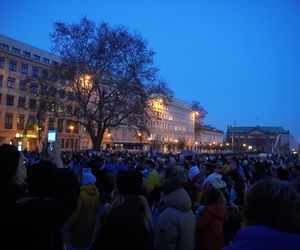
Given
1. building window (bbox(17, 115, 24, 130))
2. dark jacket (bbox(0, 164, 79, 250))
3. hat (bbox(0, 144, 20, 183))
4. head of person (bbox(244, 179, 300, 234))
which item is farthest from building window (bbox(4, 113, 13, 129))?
head of person (bbox(244, 179, 300, 234))

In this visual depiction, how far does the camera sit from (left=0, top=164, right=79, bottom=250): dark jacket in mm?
2285

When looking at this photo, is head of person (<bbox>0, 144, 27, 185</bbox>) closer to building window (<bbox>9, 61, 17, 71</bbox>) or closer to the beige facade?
the beige facade

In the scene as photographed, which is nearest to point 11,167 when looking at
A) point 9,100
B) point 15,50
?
point 9,100

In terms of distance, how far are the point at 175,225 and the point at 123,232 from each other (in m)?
1.48

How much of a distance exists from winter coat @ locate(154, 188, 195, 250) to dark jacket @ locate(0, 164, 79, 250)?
6.67ft

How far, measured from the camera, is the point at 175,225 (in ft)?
14.7

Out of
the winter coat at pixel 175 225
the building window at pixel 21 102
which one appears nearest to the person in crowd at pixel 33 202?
the winter coat at pixel 175 225

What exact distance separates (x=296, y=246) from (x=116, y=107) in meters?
39.0

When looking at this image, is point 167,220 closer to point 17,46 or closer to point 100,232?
point 100,232

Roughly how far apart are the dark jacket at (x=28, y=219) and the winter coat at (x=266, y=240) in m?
1.15

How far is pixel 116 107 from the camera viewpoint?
133 ft

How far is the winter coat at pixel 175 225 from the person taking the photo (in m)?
4.42

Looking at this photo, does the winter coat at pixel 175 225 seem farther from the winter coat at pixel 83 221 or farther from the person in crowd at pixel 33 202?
the winter coat at pixel 83 221

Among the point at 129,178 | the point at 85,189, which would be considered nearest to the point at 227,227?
the point at 85,189
